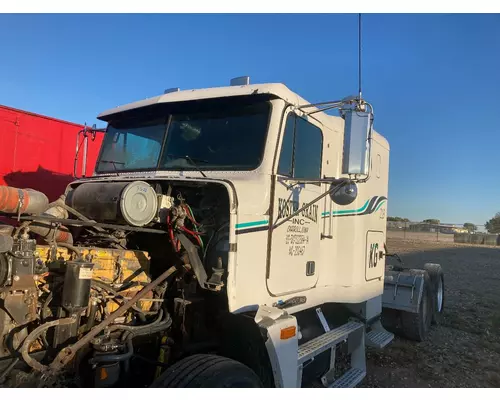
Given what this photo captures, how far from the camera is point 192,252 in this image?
9.91ft

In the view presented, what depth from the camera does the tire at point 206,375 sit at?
2.54 meters

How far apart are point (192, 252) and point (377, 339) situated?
3.22m

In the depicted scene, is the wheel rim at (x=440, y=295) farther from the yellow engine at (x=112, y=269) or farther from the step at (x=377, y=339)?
the yellow engine at (x=112, y=269)

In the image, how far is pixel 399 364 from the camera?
5.41m

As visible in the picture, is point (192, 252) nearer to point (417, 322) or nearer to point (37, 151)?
point (37, 151)

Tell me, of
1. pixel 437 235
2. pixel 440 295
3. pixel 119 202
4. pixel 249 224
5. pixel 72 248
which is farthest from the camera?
pixel 437 235

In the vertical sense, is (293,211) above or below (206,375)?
above

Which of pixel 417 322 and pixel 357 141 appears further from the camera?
pixel 417 322

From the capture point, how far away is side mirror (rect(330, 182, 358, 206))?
3293mm

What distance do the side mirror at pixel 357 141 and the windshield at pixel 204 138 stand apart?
0.68 meters

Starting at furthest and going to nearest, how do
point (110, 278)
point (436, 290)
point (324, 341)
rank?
point (436, 290)
point (324, 341)
point (110, 278)

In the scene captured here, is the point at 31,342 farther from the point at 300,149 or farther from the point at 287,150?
the point at 300,149

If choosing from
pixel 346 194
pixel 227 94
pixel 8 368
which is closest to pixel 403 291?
pixel 346 194

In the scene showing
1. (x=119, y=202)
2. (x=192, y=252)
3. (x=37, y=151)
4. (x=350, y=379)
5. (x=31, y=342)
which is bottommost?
(x=350, y=379)
